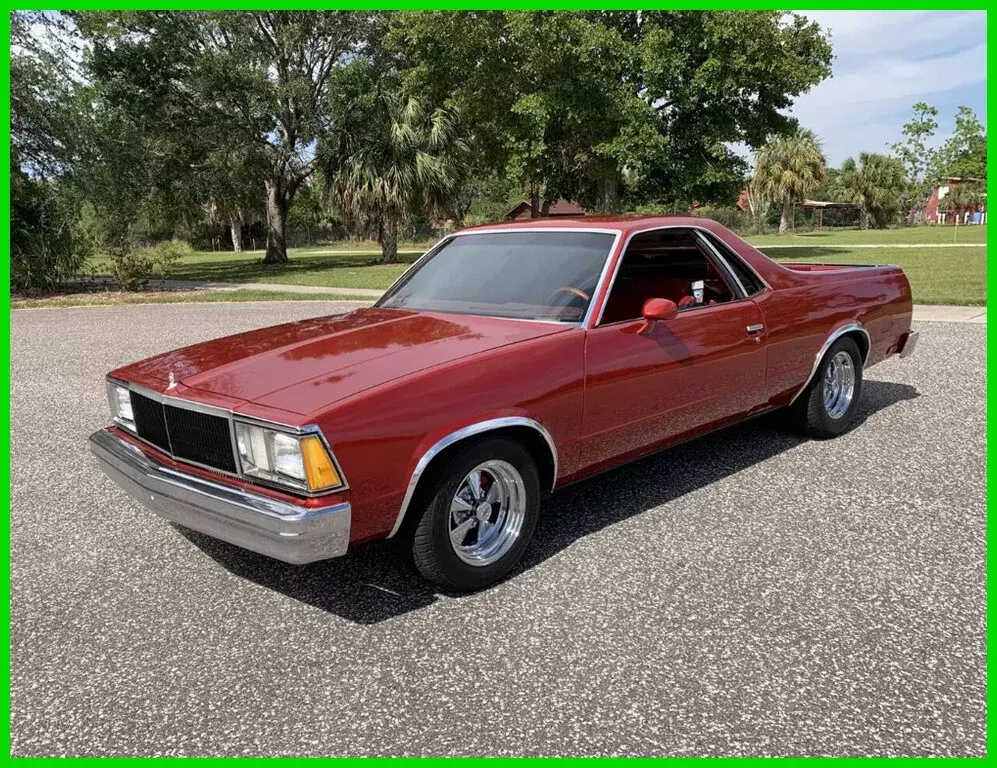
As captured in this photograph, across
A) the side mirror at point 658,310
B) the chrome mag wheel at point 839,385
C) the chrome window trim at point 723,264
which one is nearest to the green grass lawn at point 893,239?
the chrome mag wheel at point 839,385

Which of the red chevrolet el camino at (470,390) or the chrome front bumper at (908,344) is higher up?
the red chevrolet el camino at (470,390)

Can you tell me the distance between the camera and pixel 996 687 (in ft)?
8.63

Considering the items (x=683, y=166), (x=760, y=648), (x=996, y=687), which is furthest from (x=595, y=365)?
(x=683, y=166)

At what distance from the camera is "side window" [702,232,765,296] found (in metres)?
4.67

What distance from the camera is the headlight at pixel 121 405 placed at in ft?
12.0

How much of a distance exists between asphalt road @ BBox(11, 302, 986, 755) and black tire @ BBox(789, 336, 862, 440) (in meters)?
0.44

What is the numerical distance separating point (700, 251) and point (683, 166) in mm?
22340

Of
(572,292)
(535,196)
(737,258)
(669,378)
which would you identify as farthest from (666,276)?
(535,196)

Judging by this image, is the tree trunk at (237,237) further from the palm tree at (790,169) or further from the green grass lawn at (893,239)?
the palm tree at (790,169)

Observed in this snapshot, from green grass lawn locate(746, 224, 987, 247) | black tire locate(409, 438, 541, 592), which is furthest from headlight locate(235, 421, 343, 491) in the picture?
green grass lawn locate(746, 224, 987, 247)

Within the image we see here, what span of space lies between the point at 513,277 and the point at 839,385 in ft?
8.91

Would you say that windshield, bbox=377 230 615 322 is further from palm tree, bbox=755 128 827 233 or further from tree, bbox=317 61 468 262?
palm tree, bbox=755 128 827 233

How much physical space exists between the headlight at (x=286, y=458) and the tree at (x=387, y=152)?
25211 mm

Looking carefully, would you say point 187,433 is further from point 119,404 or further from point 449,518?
point 449,518
